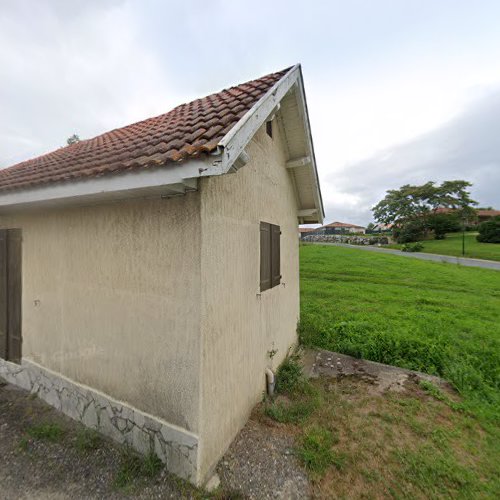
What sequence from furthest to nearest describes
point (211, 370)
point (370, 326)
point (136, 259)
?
point (370, 326) < point (136, 259) < point (211, 370)

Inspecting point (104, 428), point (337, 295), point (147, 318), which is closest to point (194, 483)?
point (104, 428)

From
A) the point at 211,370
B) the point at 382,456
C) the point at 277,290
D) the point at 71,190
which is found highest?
the point at 71,190

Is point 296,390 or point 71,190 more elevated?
point 71,190

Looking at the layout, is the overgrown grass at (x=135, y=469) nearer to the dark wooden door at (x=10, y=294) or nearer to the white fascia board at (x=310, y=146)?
the dark wooden door at (x=10, y=294)

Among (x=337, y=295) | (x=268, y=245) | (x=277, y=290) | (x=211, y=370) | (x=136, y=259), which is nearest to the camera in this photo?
(x=211, y=370)

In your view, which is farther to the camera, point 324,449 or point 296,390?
point 296,390

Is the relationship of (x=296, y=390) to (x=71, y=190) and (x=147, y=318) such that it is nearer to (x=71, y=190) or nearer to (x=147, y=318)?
(x=147, y=318)

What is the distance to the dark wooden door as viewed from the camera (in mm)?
4305

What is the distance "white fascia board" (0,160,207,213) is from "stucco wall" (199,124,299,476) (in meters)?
0.44

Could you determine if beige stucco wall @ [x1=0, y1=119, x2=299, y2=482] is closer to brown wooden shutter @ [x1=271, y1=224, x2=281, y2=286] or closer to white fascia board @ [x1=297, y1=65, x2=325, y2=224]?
brown wooden shutter @ [x1=271, y1=224, x2=281, y2=286]

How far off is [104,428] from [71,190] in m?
3.11

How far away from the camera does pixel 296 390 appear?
14.3 ft

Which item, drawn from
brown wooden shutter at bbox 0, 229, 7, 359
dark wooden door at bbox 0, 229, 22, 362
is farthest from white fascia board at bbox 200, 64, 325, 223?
brown wooden shutter at bbox 0, 229, 7, 359

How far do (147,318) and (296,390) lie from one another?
2.98 meters
